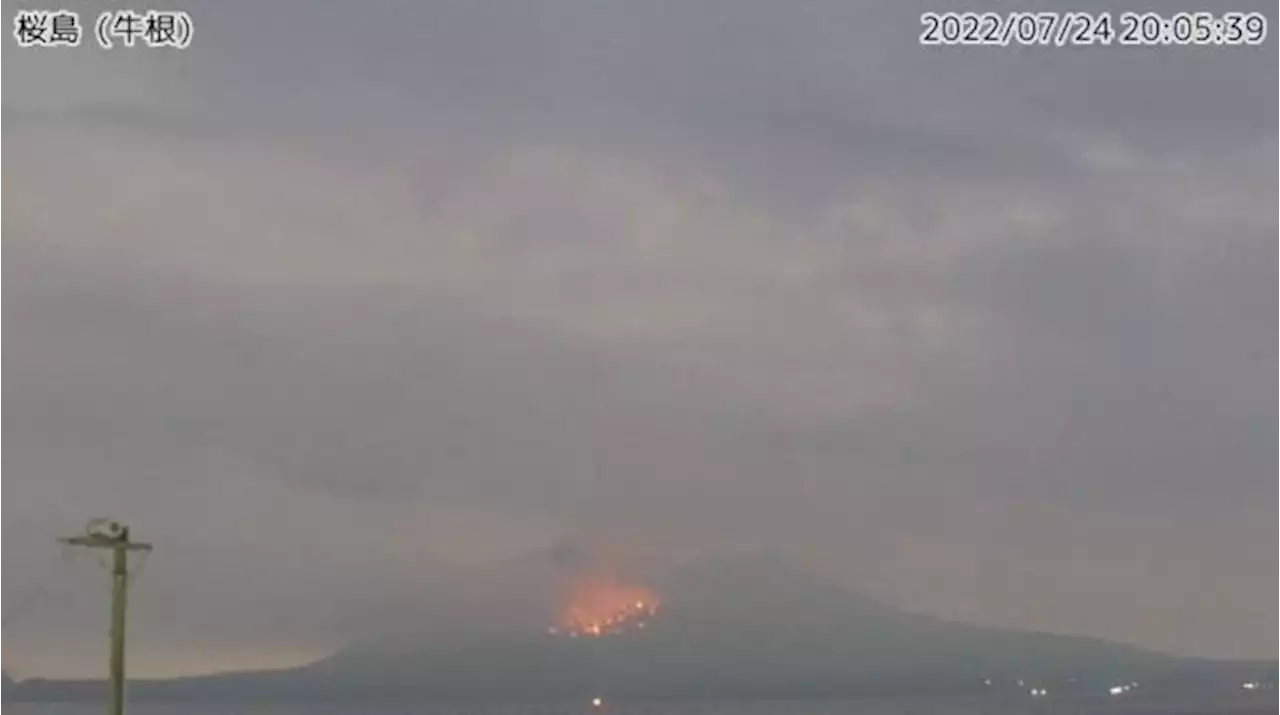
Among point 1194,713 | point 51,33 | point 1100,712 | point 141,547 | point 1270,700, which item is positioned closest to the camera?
point 141,547

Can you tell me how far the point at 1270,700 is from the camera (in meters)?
199

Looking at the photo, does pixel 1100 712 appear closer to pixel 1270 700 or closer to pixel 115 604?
pixel 1270 700

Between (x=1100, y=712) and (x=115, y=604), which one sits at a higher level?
(x=1100, y=712)

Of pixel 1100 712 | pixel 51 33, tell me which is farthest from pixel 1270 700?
pixel 51 33

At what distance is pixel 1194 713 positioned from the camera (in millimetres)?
168250

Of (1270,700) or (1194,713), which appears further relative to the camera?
(1270,700)

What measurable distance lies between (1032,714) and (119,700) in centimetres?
19801

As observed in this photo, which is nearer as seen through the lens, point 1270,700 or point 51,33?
point 51,33

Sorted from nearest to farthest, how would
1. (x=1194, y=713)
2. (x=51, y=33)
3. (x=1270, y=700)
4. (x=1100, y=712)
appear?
1. (x=51, y=33)
2. (x=1194, y=713)
3. (x=1100, y=712)
4. (x=1270, y=700)

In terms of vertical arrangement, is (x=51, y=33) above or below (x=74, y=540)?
above

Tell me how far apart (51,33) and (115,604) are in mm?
9751

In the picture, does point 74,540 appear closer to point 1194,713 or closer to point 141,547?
point 141,547

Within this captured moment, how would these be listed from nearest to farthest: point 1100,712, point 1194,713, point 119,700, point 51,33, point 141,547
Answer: point 119,700, point 141,547, point 51,33, point 1194,713, point 1100,712

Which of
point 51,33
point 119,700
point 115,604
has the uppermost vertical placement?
point 51,33
